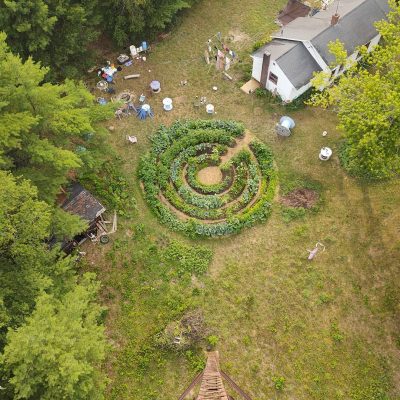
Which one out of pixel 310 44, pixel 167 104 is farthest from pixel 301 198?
pixel 167 104

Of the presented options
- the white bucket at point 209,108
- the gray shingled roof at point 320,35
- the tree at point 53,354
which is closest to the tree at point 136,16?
the white bucket at point 209,108

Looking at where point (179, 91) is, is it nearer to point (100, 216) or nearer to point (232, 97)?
point (232, 97)

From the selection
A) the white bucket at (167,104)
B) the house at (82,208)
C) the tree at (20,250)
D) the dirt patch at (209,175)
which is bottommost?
the dirt patch at (209,175)

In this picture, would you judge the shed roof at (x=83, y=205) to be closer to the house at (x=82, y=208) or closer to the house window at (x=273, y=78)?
the house at (x=82, y=208)

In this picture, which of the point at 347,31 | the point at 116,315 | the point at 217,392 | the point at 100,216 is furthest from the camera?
the point at 347,31

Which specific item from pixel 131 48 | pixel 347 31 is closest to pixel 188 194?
pixel 131 48
